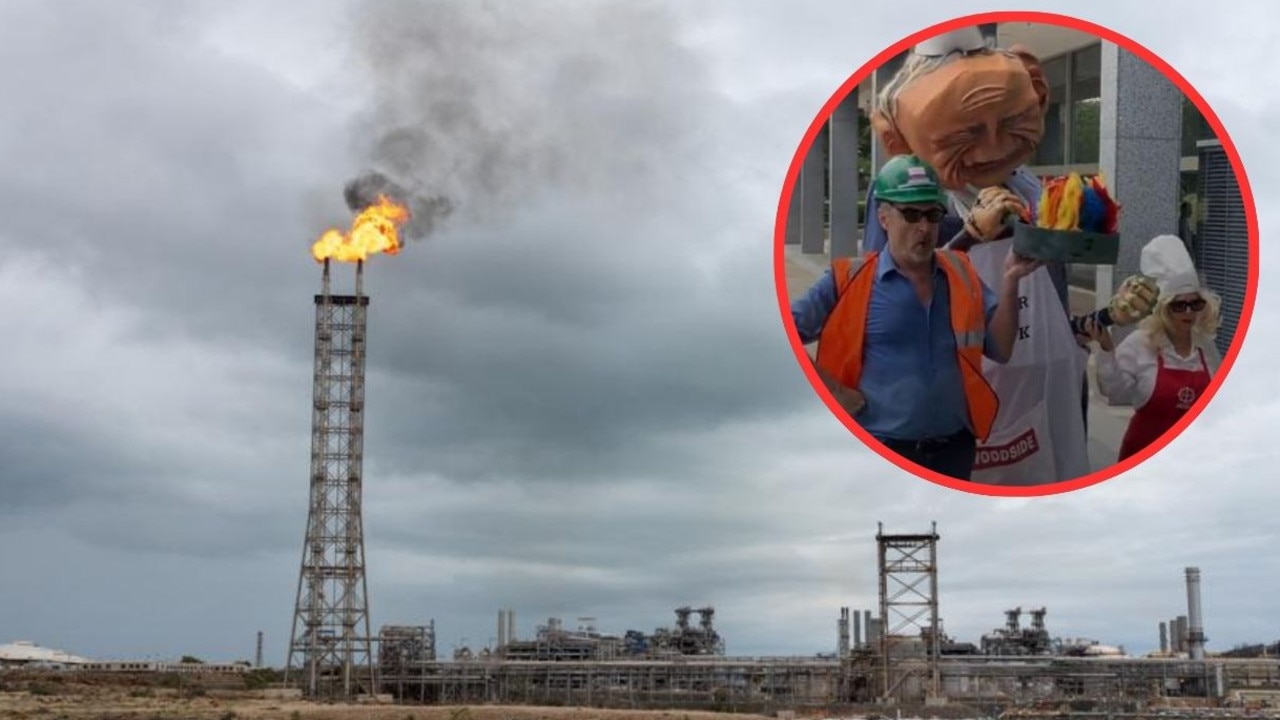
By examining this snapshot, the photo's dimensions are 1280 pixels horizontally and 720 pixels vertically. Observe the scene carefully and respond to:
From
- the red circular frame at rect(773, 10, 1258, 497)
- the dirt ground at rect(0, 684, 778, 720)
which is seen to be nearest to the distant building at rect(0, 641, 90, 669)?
the dirt ground at rect(0, 684, 778, 720)

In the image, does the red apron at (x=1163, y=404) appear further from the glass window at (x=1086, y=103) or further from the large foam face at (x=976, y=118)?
the large foam face at (x=976, y=118)

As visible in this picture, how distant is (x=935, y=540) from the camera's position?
61.4 metres

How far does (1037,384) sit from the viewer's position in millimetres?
20625

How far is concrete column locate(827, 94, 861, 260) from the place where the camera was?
2098cm

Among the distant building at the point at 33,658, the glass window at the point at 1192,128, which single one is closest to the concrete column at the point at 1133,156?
the glass window at the point at 1192,128

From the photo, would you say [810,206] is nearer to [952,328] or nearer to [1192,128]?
[952,328]

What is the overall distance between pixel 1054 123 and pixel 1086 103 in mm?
521

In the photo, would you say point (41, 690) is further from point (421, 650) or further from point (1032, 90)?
point (1032, 90)

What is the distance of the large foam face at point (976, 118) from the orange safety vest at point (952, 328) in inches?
49.8

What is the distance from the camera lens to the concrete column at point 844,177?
21.0m

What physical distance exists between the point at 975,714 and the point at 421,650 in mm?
33477

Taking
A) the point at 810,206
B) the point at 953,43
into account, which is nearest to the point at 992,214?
the point at 953,43

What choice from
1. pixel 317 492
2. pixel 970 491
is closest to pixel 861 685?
pixel 317 492

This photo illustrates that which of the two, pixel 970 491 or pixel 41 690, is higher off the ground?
pixel 970 491
